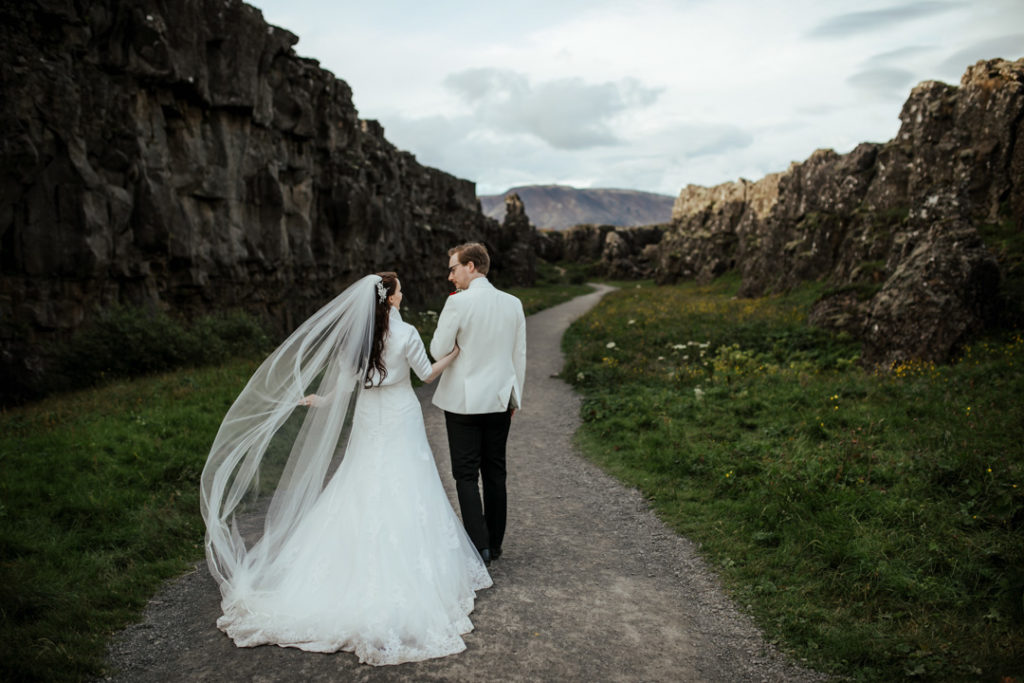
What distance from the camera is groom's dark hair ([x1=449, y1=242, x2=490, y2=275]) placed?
595 cm

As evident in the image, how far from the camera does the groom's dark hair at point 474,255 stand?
19.5 ft

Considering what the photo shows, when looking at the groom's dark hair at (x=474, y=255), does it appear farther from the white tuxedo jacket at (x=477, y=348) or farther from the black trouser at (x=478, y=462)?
the black trouser at (x=478, y=462)

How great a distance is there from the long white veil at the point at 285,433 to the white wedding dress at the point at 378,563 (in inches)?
7.9

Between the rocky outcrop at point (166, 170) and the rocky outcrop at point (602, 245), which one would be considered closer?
the rocky outcrop at point (166, 170)

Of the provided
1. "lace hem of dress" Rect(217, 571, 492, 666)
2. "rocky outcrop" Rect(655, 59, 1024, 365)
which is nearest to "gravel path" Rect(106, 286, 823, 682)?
"lace hem of dress" Rect(217, 571, 492, 666)

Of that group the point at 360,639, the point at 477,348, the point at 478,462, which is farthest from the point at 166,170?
the point at 360,639

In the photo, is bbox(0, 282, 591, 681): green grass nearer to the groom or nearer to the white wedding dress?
the white wedding dress

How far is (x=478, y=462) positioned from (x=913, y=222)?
14858 millimetres

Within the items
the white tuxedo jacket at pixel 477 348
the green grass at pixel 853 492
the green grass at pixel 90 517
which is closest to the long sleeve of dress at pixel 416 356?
the white tuxedo jacket at pixel 477 348

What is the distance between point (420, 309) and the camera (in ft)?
120

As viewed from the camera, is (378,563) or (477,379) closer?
(378,563)

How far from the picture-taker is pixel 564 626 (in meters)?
5.13

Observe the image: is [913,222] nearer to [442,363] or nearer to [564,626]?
[442,363]

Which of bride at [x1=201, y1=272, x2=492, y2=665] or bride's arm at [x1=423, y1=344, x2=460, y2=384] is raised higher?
bride's arm at [x1=423, y1=344, x2=460, y2=384]
